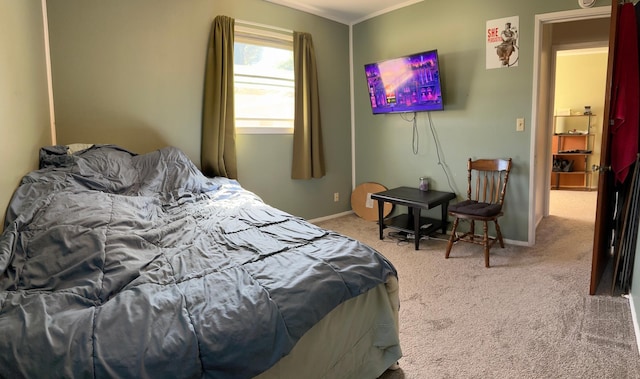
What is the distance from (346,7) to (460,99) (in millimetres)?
1632

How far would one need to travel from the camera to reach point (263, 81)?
3902 millimetres

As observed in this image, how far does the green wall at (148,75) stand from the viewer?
112 inches

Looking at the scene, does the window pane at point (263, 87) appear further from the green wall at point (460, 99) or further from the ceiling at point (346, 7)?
the green wall at point (460, 99)

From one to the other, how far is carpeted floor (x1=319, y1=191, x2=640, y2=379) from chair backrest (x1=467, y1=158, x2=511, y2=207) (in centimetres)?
52

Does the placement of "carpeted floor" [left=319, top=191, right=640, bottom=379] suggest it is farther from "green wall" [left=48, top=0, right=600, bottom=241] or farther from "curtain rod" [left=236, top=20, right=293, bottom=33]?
"curtain rod" [left=236, top=20, right=293, bottom=33]

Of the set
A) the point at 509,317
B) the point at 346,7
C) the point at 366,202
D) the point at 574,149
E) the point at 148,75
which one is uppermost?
the point at 346,7

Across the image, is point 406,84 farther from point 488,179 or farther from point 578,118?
point 578,118

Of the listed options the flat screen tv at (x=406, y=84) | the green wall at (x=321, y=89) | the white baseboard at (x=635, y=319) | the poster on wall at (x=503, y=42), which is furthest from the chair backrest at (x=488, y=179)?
the white baseboard at (x=635, y=319)

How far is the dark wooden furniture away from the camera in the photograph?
3.40 meters

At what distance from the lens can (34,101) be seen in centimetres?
232

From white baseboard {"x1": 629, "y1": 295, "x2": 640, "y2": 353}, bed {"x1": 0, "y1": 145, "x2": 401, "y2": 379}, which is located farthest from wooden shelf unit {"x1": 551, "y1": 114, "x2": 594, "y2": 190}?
bed {"x1": 0, "y1": 145, "x2": 401, "y2": 379}

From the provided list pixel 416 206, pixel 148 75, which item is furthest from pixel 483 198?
pixel 148 75

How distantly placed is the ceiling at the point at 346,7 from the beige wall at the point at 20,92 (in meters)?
2.19

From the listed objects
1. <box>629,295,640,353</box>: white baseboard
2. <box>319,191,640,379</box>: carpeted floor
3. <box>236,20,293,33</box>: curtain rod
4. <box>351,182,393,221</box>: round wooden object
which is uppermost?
<box>236,20,293,33</box>: curtain rod
